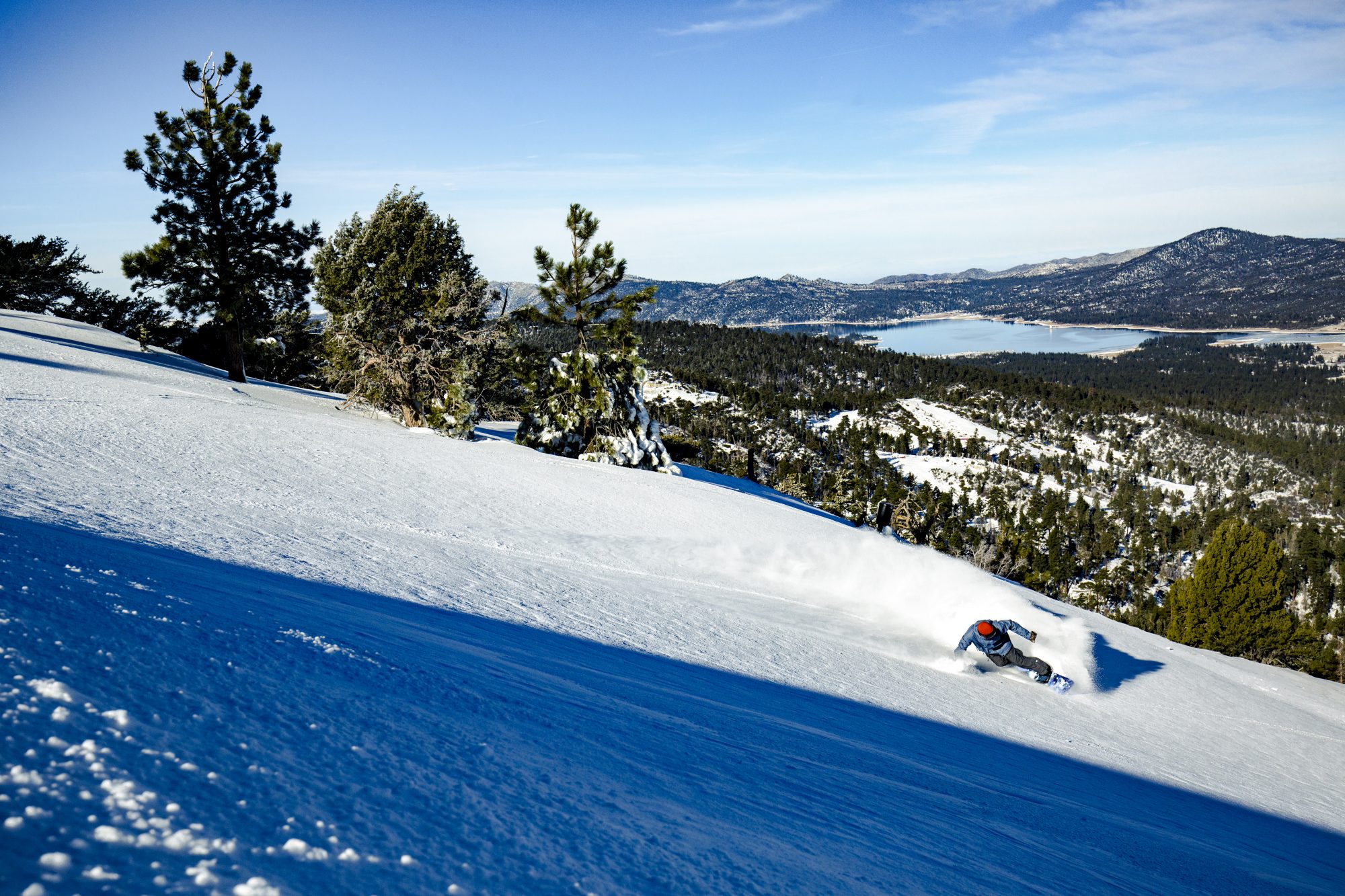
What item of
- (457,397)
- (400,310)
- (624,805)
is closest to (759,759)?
(624,805)

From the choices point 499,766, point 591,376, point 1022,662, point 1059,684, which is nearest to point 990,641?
point 1022,662

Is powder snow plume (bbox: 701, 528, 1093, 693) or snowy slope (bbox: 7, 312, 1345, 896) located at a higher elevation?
snowy slope (bbox: 7, 312, 1345, 896)

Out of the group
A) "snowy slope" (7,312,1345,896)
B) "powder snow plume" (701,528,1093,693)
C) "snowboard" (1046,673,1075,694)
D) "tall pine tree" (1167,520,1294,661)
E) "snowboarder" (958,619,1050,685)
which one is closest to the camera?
"snowy slope" (7,312,1345,896)

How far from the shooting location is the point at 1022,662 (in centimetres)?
902

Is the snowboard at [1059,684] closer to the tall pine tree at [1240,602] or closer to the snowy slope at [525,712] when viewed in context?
the snowy slope at [525,712]

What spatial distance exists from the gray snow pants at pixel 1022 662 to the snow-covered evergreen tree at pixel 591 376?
1485cm

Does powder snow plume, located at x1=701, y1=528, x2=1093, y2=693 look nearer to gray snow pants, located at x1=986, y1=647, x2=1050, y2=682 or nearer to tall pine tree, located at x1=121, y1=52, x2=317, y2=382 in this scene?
gray snow pants, located at x1=986, y1=647, x2=1050, y2=682

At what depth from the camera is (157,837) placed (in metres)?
1.81

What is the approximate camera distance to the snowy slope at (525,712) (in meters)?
2.12

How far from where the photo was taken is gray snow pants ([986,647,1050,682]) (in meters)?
8.98

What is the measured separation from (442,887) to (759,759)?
2278 mm

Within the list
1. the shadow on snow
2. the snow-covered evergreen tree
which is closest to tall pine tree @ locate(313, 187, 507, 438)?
the snow-covered evergreen tree

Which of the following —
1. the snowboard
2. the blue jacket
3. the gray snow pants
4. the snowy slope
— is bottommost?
the snowboard

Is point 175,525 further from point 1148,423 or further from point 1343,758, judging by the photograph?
point 1148,423
